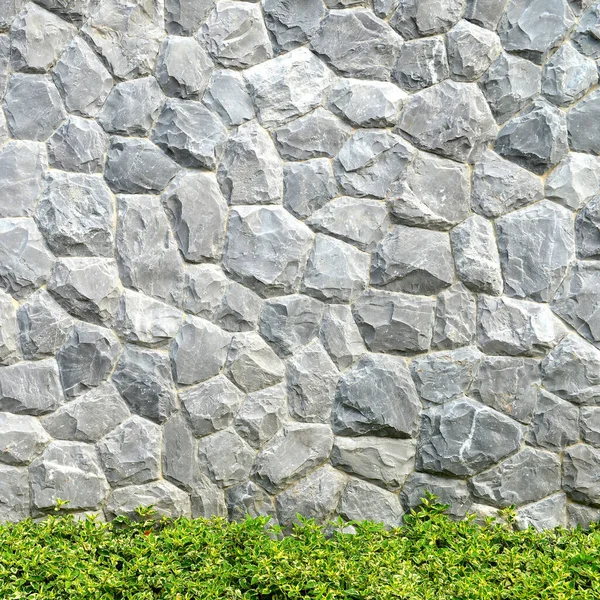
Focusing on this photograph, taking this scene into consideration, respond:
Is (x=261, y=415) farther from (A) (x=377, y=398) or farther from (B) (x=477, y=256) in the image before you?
(B) (x=477, y=256)

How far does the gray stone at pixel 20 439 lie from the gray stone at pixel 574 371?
7.88 feet

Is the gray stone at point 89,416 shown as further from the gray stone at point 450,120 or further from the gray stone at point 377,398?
the gray stone at point 450,120

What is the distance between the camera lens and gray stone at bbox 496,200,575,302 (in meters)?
3.48

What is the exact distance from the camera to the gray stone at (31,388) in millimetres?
3410

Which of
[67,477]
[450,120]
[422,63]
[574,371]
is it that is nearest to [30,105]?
[67,477]

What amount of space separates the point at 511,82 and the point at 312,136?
3.18 feet

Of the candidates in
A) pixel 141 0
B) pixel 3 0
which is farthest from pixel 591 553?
pixel 3 0

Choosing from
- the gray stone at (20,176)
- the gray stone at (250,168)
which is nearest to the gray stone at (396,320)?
the gray stone at (250,168)

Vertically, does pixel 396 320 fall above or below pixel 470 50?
below

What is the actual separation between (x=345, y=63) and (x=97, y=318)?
5.54 ft

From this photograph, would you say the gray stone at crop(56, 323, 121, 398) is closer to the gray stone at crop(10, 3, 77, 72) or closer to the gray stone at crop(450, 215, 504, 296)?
the gray stone at crop(10, 3, 77, 72)

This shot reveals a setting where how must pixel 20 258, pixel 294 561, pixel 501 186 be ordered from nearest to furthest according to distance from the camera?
pixel 294 561 < pixel 20 258 < pixel 501 186

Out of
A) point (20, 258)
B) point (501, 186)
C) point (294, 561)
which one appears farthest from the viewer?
point (501, 186)

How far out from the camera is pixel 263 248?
3.50 m
